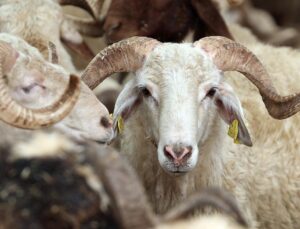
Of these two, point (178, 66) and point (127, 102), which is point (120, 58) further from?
point (178, 66)

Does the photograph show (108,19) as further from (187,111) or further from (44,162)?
(44,162)

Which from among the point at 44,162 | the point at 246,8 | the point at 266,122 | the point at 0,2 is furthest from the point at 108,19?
the point at 246,8

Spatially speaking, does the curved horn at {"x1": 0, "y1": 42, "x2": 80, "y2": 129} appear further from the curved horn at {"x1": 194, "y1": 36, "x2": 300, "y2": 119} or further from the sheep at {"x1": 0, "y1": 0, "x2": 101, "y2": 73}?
the sheep at {"x1": 0, "y1": 0, "x2": 101, "y2": 73}

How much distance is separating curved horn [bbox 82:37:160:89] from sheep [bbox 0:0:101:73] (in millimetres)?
840

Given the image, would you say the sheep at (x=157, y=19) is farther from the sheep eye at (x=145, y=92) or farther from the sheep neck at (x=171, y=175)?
the sheep eye at (x=145, y=92)

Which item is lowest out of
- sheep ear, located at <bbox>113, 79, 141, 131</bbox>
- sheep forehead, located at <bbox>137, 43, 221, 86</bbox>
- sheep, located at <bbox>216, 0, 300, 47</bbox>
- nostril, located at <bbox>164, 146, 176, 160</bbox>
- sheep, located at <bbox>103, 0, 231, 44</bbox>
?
sheep, located at <bbox>216, 0, 300, 47</bbox>

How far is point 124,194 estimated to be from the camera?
3781 millimetres

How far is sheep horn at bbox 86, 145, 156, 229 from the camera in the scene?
3.77 meters

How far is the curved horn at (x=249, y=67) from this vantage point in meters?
5.77

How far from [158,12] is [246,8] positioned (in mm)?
5146

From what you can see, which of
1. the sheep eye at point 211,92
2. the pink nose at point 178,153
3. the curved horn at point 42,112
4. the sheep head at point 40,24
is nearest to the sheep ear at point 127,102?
the sheep eye at point 211,92

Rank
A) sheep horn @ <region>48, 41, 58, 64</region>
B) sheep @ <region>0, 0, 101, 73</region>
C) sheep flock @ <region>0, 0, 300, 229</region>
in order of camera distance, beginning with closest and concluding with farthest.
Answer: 1. sheep flock @ <region>0, 0, 300, 229</region>
2. sheep horn @ <region>48, 41, 58, 64</region>
3. sheep @ <region>0, 0, 101, 73</region>

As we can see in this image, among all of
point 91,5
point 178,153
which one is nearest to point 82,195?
point 178,153

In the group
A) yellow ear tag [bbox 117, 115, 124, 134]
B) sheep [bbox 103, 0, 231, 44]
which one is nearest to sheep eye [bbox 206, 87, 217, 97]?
yellow ear tag [bbox 117, 115, 124, 134]
